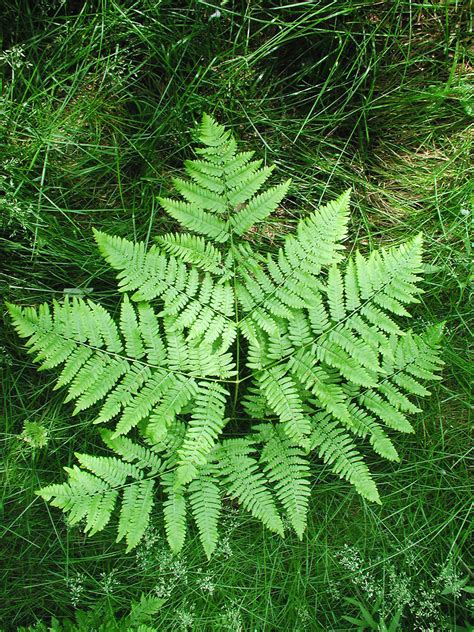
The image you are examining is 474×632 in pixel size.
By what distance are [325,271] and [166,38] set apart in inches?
66.6

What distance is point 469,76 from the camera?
3305 mm

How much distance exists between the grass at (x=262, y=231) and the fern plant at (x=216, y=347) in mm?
464

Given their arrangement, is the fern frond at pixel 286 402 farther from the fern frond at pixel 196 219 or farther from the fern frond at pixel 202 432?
the fern frond at pixel 196 219

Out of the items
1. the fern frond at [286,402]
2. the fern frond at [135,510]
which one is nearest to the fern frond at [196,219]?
the fern frond at [286,402]

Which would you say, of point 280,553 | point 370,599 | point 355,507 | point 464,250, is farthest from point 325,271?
point 370,599

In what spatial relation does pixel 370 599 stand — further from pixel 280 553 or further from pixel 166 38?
pixel 166 38

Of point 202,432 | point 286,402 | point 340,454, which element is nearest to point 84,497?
point 202,432

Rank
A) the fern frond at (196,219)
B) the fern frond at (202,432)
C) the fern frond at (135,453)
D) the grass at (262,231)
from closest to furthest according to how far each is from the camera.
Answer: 1. the fern frond at (202,432)
2. the fern frond at (196,219)
3. the fern frond at (135,453)
4. the grass at (262,231)

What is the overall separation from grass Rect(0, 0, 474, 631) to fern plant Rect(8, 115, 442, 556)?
18.3 inches

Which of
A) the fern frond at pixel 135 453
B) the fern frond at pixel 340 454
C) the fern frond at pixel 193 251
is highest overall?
the fern frond at pixel 193 251

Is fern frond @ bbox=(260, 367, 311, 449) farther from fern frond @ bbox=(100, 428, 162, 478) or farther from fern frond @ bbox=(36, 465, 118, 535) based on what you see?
fern frond @ bbox=(36, 465, 118, 535)

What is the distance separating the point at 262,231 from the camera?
11.1 ft

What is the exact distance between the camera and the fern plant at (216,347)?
2740mm

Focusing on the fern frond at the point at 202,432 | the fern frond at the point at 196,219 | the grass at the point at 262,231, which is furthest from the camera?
the grass at the point at 262,231
